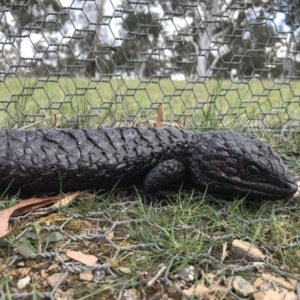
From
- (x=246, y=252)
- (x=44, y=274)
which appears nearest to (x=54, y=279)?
(x=44, y=274)

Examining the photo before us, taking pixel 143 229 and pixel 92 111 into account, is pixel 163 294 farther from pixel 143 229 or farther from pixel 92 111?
pixel 92 111

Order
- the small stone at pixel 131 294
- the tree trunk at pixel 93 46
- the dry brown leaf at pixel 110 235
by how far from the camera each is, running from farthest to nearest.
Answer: the tree trunk at pixel 93 46
the dry brown leaf at pixel 110 235
the small stone at pixel 131 294

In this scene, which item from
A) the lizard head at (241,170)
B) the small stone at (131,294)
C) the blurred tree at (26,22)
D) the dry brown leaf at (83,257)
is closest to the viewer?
the small stone at (131,294)

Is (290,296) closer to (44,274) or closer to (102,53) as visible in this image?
(44,274)

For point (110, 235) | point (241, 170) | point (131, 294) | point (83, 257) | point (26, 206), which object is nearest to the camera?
point (131, 294)

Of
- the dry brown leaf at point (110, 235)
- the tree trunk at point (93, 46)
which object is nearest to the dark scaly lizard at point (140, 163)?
the dry brown leaf at point (110, 235)

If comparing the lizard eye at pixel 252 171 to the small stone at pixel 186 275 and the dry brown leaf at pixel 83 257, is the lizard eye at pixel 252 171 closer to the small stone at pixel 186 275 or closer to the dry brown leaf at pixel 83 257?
the small stone at pixel 186 275

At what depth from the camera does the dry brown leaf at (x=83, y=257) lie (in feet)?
3.54

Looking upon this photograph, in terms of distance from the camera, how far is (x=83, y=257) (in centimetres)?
110

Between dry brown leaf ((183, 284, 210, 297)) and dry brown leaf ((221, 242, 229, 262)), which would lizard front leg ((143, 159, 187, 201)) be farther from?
dry brown leaf ((183, 284, 210, 297))

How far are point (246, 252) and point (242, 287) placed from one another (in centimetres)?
13

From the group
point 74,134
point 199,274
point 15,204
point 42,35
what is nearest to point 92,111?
point 42,35

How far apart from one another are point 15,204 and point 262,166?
86 cm

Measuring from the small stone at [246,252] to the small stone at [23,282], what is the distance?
55 centimetres
